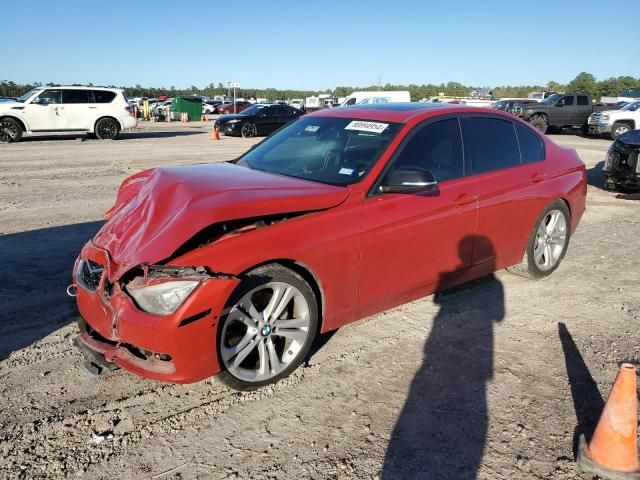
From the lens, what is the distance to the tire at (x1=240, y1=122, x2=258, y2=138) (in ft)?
76.7

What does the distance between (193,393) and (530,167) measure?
356cm

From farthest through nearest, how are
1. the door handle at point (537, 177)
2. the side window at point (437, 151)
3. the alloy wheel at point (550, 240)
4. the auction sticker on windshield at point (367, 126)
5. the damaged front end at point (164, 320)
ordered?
the alloy wheel at point (550, 240)
the door handle at point (537, 177)
the auction sticker on windshield at point (367, 126)
the side window at point (437, 151)
the damaged front end at point (164, 320)

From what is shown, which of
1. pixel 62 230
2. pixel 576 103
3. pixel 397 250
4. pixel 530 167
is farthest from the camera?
pixel 576 103

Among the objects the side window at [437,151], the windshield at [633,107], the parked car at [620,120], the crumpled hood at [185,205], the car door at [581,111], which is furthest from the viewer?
the car door at [581,111]

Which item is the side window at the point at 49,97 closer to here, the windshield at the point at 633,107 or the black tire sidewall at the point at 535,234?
the black tire sidewall at the point at 535,234

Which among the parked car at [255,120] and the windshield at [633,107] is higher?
the windshield at [633,107]

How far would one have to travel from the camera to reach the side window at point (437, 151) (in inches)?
155

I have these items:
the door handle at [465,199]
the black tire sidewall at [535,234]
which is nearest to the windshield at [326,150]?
the door handle at [465,199]

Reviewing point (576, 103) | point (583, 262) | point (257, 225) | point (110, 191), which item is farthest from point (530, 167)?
point (576, 103)

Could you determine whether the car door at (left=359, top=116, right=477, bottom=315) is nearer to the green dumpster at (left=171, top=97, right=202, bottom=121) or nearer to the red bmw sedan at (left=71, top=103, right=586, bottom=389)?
A: the red bmw sedan at (left=71, top=103, right=586, bottom=389)

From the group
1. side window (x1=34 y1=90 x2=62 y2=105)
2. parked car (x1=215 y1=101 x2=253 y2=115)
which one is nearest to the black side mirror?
side window (x1=34 y1=90 x2=62 y2=105)

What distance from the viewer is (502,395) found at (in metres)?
3.24

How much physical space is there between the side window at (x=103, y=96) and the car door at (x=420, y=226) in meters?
17.4

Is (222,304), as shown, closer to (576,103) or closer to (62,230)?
(62,230)
